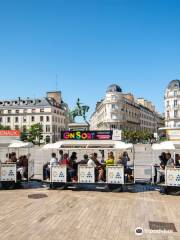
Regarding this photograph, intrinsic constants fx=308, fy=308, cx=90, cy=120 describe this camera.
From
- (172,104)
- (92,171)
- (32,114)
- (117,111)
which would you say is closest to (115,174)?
(92,171)

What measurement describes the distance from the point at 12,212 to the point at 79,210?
2.40m

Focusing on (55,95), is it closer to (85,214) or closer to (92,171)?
(92,171)

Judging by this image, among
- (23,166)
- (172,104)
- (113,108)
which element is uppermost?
(172,104)

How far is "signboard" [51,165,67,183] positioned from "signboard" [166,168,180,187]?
16.5 feet

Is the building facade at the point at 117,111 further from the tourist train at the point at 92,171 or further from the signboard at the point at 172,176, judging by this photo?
the signboard at the point at 172,176

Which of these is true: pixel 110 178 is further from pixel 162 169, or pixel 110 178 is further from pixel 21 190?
pixel 21 190

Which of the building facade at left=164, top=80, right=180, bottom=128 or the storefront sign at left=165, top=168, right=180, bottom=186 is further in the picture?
the building facade at left=164, top=80, right=180, bottom=128

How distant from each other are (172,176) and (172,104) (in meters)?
99.6

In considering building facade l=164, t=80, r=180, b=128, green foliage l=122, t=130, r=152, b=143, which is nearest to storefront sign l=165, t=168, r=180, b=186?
green foliage l=122, t=130, r=152, b=143

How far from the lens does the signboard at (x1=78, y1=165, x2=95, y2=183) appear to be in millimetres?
15156

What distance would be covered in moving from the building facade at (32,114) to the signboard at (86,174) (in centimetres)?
9960

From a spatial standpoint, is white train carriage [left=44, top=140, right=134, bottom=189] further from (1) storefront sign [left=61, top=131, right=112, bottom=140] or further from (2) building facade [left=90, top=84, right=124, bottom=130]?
(2) building facade [left=90, top=84, right=124, bottom=130]

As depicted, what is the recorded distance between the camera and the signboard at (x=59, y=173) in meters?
15.5

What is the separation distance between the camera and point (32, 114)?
380 feet
